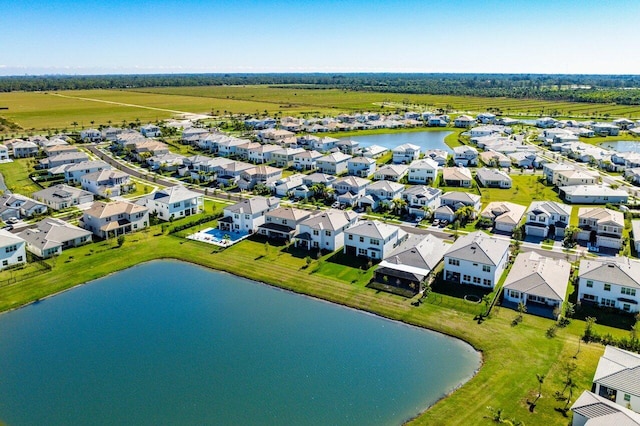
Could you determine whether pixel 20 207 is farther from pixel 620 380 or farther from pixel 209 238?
pixel 620 380

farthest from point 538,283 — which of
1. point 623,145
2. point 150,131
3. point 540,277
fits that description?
point 150,131

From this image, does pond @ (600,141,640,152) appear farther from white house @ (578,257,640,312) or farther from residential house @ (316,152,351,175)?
white house @ (578,257,640,312)

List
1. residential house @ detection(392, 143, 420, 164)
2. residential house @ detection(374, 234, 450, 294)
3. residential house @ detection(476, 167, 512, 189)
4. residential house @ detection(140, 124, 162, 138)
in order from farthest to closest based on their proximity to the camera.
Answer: residential house @ detection(140, 124, 162, 138)
residential house @ detection(392, 143, 420, 164)
residential house @ detection(476, 167, 512, 189)
residential house @ detection(374, 234, 450, 294)

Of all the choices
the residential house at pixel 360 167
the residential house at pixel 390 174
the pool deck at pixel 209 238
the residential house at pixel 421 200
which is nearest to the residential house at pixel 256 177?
the residential house at pixel 360 167

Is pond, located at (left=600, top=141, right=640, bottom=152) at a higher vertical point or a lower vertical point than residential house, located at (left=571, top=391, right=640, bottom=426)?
higher

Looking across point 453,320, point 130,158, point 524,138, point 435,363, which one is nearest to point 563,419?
point 435,363

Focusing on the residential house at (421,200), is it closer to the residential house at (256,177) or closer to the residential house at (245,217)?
the residential house at (245,217)

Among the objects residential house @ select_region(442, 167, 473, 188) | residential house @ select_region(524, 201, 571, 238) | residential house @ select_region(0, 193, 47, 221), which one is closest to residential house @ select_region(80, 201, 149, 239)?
residential house @ select_region(0, 193, 47, 221)
